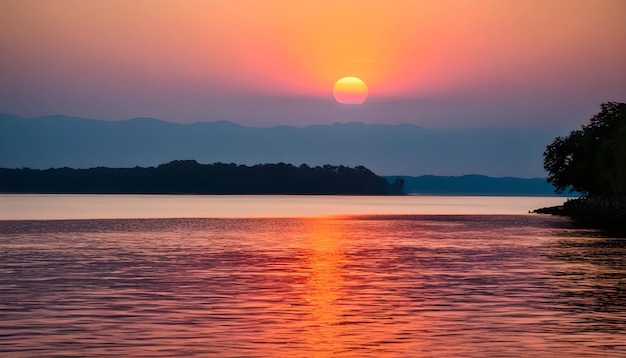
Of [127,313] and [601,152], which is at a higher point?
[601,152]

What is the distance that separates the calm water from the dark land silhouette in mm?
84351

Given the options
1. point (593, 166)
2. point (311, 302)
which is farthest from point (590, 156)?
point (311, 302)

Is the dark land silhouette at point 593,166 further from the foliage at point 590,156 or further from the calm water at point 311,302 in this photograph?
the calm water at point 311,302

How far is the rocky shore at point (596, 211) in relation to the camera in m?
142

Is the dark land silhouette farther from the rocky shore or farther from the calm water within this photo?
the calm water

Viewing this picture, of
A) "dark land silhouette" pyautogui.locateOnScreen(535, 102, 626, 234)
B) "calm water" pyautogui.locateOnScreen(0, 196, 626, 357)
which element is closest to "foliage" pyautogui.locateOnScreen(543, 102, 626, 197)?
"dark land silhouette" pyautogui.locateOnScreen(535, 102, 626, 234)

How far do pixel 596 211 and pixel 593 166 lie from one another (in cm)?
803

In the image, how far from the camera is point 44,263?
196 feet

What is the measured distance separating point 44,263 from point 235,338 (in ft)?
108

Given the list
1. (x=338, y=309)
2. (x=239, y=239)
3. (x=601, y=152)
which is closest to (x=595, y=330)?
(x=338, y=309)

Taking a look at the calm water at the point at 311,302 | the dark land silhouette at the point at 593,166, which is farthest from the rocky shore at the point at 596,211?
the calm water at the point at 311,302

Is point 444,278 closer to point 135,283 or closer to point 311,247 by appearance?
point 135,283

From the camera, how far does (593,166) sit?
557ft

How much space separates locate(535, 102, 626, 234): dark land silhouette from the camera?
15538 centimetres
